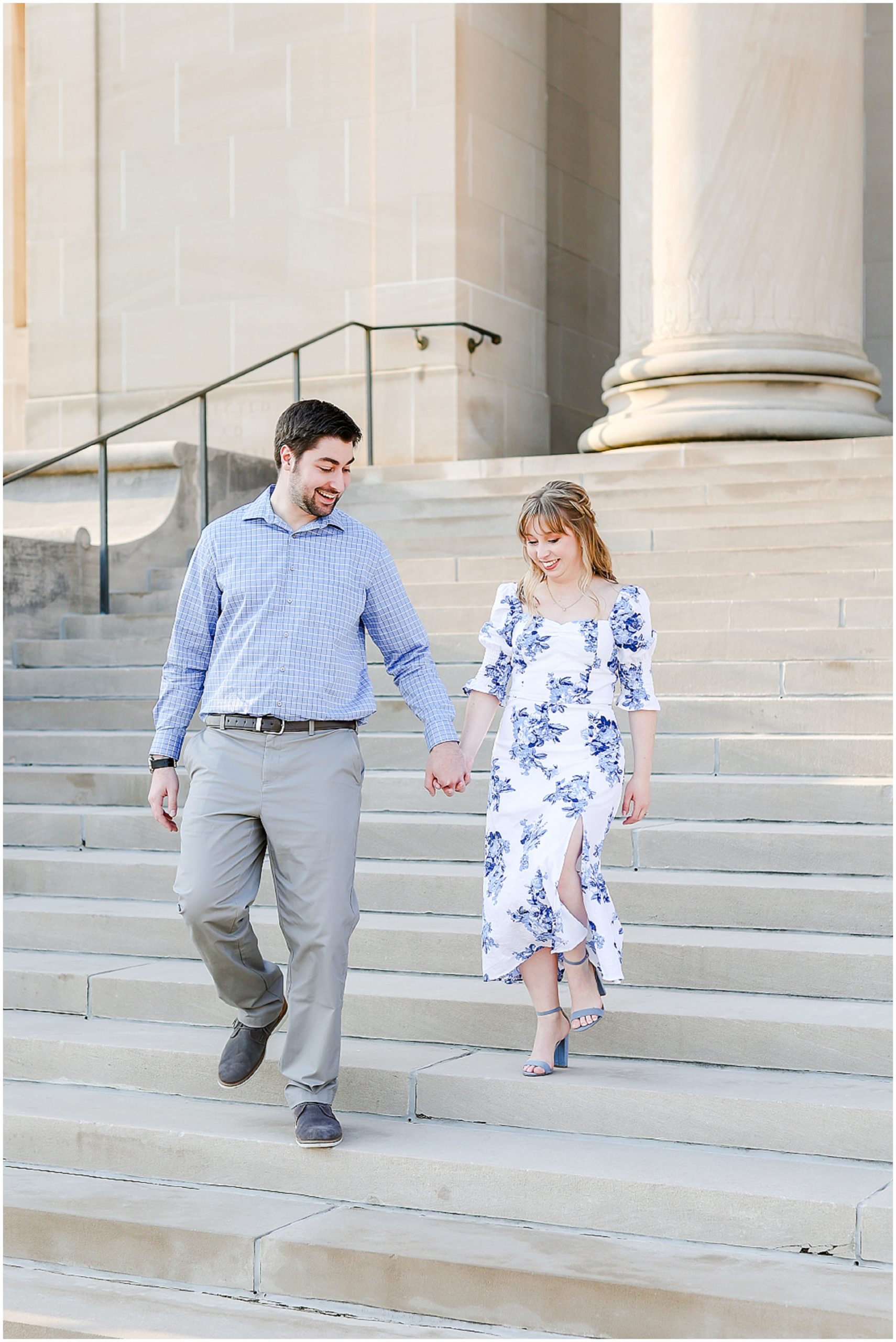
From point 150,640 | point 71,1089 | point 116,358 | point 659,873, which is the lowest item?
point 71,1089

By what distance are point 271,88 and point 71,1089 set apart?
9.87m

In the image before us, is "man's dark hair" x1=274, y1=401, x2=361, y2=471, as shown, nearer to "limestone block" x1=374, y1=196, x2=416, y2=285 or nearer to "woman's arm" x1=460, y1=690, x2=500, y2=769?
"woman's arm" x1=460, y1=690, x2=500, y2=769

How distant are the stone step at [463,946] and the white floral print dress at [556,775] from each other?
0.62 meters

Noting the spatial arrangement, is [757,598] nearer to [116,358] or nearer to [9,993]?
[9,993]

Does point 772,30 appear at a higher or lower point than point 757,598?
higher

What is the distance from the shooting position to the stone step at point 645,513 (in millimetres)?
8344

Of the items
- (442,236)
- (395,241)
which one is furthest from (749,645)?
(395,241)

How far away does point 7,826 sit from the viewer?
6.97m

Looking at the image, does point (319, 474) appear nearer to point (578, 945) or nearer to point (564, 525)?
point (564, 525)

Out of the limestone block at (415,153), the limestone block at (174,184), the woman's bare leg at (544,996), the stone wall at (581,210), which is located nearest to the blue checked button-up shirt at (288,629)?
the woman's bare leg at (544,996)

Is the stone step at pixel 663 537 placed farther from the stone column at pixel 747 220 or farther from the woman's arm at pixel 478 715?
the woman's arm at pixel 478 715

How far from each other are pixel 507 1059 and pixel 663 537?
4.35m

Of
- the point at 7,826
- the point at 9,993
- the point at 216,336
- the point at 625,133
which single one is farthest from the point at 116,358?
the point at 9,993

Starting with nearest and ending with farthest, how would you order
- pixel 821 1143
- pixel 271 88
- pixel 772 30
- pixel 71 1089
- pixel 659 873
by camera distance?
pixel 821 1143 → pixel 71 1089 → pixel 659 873 → pixel 772 30 → pixel 271 88
